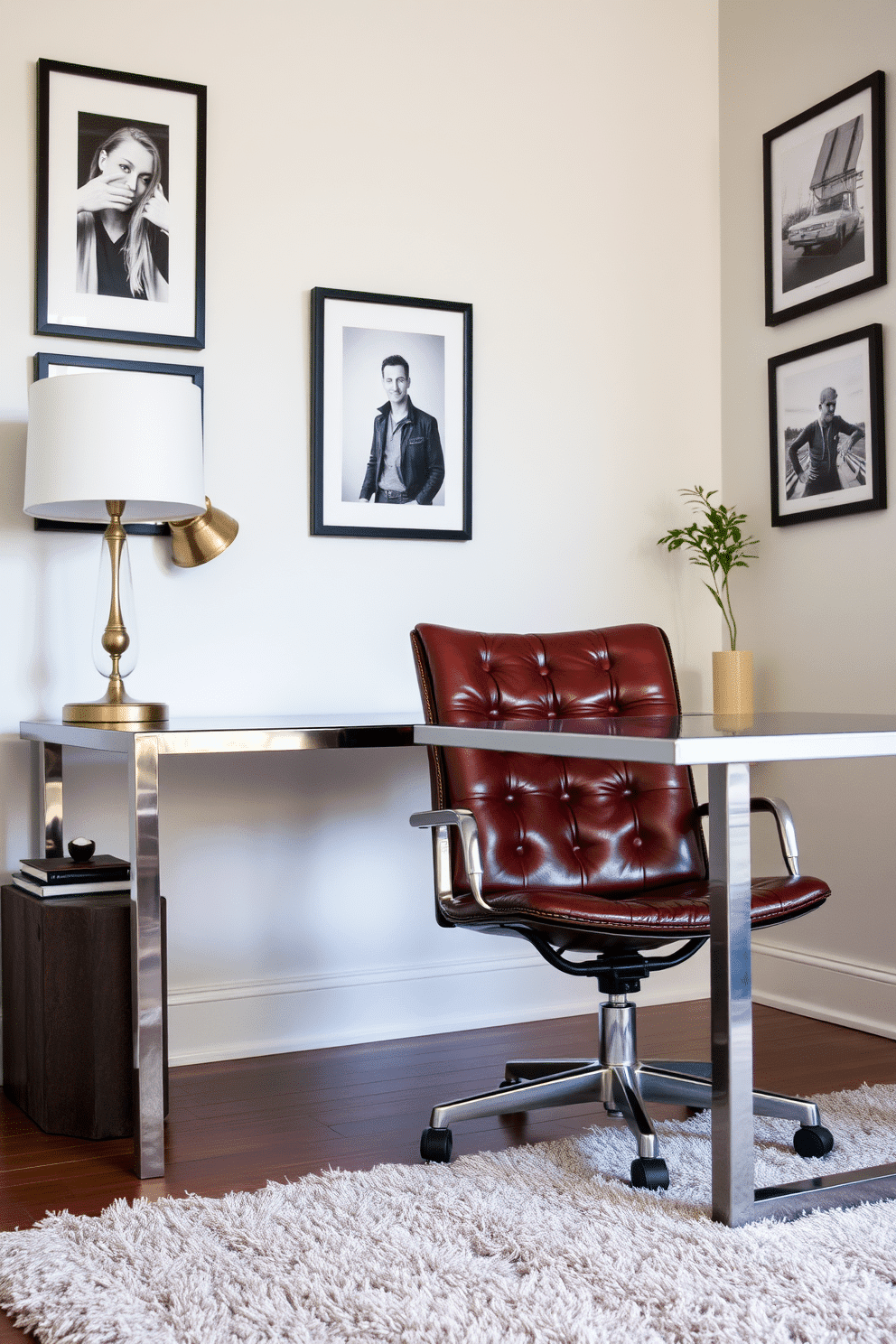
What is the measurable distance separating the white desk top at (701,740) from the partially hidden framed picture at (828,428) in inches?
47.7

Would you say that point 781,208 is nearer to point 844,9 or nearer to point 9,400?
point 844,9

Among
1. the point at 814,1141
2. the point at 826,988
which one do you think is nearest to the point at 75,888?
the point at 814,1141

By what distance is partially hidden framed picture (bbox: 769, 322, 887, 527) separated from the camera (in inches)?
121

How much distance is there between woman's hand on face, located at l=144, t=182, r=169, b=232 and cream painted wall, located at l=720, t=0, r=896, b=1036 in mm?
1606

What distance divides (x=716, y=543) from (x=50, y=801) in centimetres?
183

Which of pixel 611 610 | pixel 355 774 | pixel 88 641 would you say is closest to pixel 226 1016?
pixel 355 774

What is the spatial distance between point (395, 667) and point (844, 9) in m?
2.01

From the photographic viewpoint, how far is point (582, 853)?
8.24 feet

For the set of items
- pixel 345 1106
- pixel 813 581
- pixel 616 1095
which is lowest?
pixel 345 1106

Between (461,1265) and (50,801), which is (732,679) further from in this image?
(461,1265)

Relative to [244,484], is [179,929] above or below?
below

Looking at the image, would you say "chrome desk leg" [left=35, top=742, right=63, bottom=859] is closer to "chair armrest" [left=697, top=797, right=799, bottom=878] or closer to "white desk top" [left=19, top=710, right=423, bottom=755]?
"white desk top" [left=19, top=710, right=423, bottom=755]

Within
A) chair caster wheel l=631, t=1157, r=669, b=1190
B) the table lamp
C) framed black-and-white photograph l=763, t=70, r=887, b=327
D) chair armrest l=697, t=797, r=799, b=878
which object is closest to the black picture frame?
the table lamp

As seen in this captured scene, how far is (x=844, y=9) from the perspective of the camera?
10.5 feet
